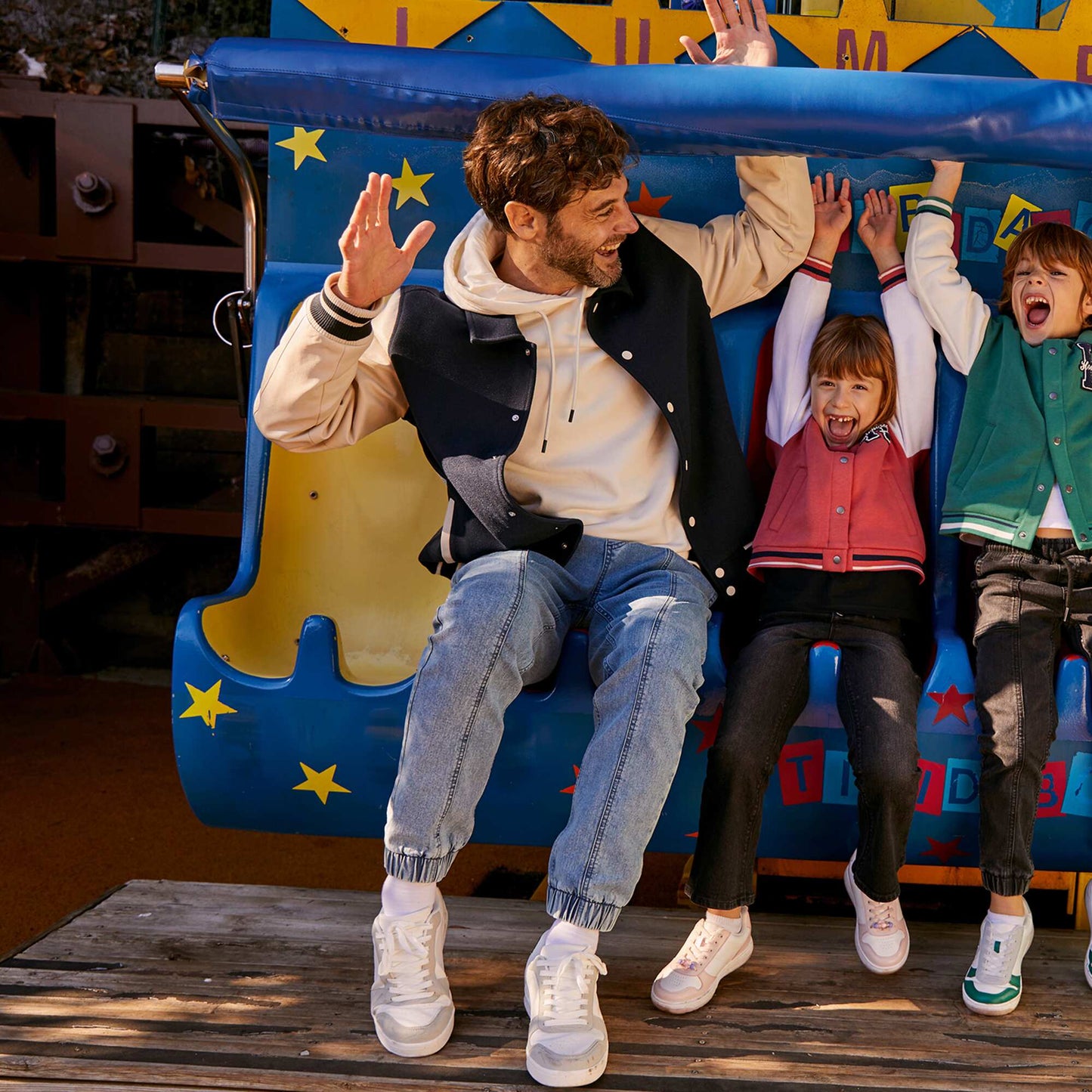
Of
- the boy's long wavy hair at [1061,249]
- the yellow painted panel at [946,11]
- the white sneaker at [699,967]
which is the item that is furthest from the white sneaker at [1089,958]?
the yellow painted panel at [946,11]

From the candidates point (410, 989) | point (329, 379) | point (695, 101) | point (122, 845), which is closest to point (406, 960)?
point (410, 989)

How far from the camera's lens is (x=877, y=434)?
1922mm

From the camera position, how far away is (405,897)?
1495 mm

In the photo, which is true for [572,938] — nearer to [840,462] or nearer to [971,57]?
[840,462]

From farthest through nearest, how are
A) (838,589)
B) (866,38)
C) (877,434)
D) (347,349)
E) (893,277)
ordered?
(866,38)
(893,277)
(877,434)
(838,589)
(347,349)

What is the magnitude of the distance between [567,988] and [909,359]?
1.16 metres

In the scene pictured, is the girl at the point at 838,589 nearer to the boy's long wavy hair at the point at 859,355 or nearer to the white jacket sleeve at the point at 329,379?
the boy's long wavy hair at the point at 859,355

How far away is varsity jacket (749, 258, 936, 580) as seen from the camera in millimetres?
1834

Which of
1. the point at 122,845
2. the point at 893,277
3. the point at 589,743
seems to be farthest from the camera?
the point at 122,845

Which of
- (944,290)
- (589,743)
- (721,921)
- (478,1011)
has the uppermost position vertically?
(944,290)

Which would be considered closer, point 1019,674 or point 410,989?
point 410,989

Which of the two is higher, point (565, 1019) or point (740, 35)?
point (740, 35)

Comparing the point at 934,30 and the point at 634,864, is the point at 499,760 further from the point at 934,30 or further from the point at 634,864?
the point at 934,30

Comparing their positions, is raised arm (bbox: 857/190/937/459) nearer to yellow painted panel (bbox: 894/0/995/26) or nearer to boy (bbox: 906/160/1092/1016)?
boy (bbox: 906/160/1092/1016)
